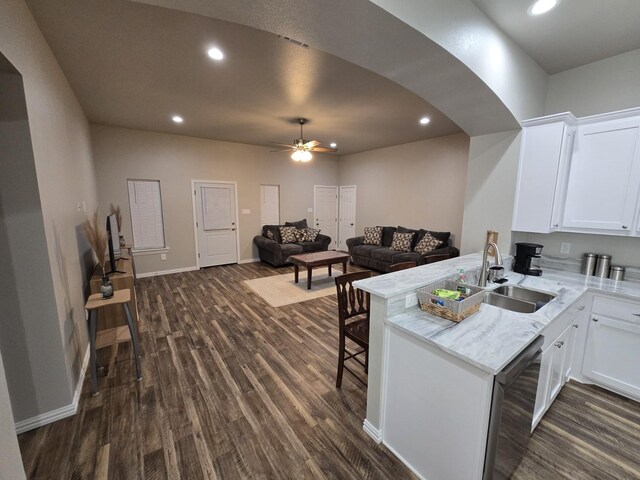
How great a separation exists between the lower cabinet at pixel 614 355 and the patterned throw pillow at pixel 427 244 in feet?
9.87

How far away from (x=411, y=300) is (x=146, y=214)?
5361 millimetres

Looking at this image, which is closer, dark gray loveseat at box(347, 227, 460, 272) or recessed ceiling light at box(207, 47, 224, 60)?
recessed ceiling light at box(207, 47, 224, 60)

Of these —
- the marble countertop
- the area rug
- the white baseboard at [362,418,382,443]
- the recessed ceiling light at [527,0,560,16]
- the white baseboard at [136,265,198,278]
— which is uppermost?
the recessed ceiling light at [527,0,560,16]

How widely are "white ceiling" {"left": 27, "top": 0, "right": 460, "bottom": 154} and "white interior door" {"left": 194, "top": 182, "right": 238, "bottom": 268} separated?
4.38 ft

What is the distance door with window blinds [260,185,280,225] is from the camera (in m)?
6.55

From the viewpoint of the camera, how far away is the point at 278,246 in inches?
229

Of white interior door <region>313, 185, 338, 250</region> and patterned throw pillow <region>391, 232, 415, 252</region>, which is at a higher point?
white interior door <region>313, 185, 338, 250</region>

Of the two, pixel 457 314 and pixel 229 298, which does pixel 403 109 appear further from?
pixel 229 298

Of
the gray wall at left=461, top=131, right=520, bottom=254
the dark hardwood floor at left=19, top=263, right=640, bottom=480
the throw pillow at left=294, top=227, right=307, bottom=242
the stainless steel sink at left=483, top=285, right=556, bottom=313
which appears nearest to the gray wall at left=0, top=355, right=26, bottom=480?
the dark hardwood floor at left=19, top=263, right=640, bottom=480

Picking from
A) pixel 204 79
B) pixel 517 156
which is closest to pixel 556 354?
pixel 517 156

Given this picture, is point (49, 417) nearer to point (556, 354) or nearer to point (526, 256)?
point (556, 354)

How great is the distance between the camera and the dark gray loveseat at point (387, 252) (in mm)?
5085

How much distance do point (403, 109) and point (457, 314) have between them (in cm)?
313

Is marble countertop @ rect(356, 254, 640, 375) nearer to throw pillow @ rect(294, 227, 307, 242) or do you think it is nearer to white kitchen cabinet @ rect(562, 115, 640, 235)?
white kitchen cabinet @ rect(562, 115, 640, 235)
